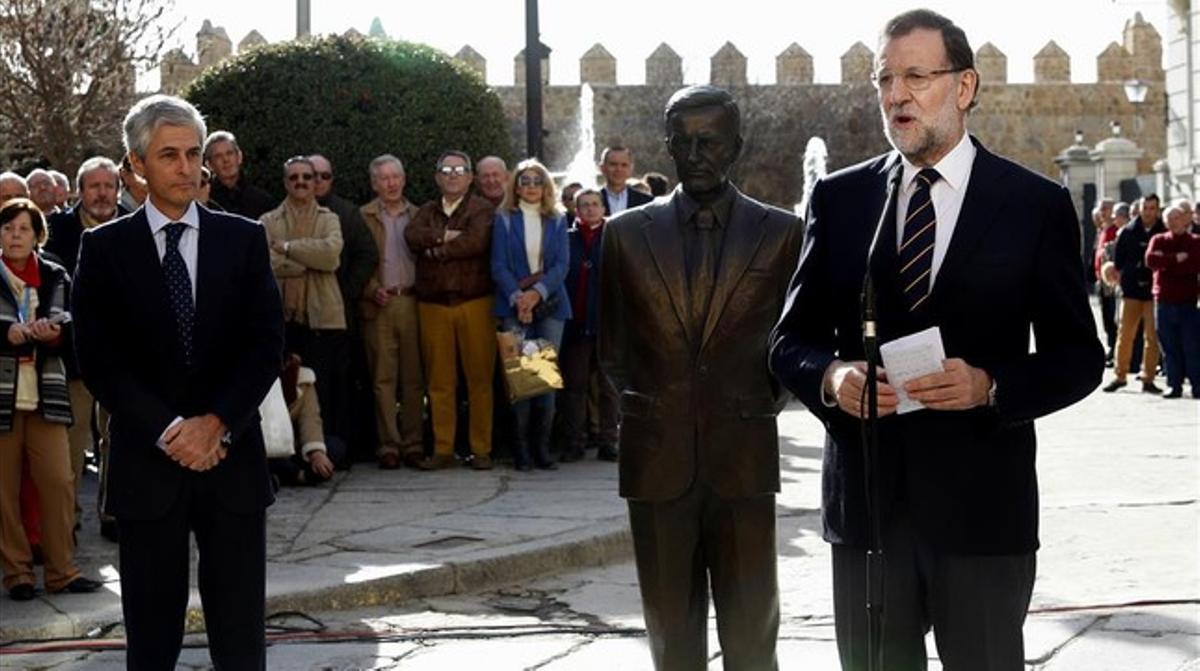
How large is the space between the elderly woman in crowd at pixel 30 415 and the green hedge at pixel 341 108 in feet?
13.5

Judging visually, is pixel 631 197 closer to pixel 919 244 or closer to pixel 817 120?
pixel 919 244

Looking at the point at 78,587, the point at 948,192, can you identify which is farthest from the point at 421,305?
the point at 948,192

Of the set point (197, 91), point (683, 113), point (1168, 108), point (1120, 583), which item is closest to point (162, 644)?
point (683, 113)

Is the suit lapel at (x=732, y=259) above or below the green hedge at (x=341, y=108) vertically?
below

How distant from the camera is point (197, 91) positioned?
507 inches

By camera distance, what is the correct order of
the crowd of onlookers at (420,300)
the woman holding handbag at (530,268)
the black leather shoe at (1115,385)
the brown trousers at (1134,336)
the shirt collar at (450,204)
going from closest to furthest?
1. the crowd of onlookers at (420,300)
2. the woman holding handbag at (530,268)
3. the shirt collar at (450,204)
4. the brown trousers at (1134,336)
5. the black leather shoe at (1115,385)

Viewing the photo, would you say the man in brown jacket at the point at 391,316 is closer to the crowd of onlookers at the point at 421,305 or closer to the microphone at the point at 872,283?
the crowd of onlookers at the point at 421,305

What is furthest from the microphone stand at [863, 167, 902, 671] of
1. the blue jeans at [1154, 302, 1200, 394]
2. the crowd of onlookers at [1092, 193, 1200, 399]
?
the blue jeans at [1154, 302, 1200, 394]

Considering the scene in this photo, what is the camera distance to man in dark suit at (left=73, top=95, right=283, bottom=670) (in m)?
5.03

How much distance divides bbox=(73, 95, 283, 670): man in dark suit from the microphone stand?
1880 mm

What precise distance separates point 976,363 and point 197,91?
9.76 metres

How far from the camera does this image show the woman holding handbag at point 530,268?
11633mm

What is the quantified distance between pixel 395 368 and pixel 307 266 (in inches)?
44.0

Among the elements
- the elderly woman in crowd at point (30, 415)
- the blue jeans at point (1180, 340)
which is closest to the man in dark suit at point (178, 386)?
the elderly woman in crowd at point (30, 415)
